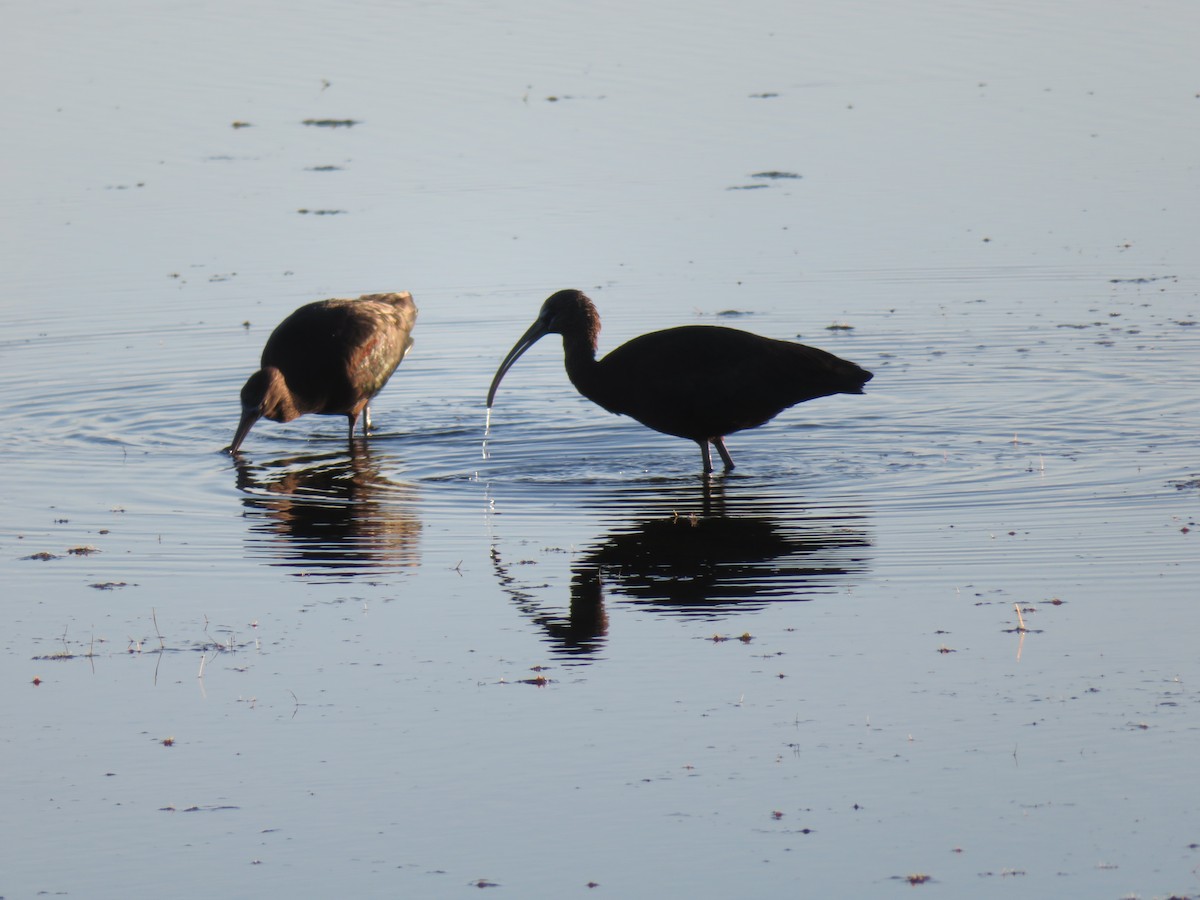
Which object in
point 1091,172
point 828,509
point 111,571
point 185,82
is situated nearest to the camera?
point 111,571

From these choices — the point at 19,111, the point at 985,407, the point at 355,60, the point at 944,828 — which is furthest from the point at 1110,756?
the point at 355,60

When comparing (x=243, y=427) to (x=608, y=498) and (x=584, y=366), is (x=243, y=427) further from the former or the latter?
(x=608, y=498)

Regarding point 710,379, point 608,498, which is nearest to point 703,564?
point 608,498

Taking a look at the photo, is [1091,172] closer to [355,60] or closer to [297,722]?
[355,60]

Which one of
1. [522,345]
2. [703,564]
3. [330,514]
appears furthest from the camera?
[522,345]

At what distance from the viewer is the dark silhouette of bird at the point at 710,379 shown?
11898mm

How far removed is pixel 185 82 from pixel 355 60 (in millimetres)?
2411

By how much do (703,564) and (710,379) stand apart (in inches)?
94.0

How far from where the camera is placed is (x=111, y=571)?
9742 mm

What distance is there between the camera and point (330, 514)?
11.3 metres

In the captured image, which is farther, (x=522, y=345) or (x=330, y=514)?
(x=522, y=345)

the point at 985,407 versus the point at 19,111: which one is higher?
the point at 19,111

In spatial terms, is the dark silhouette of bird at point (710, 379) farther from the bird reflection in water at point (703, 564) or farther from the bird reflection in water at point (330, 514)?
the bird reflection in water at point (330, 514)

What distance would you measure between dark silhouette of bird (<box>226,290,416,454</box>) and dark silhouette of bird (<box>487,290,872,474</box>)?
217 centimetres
